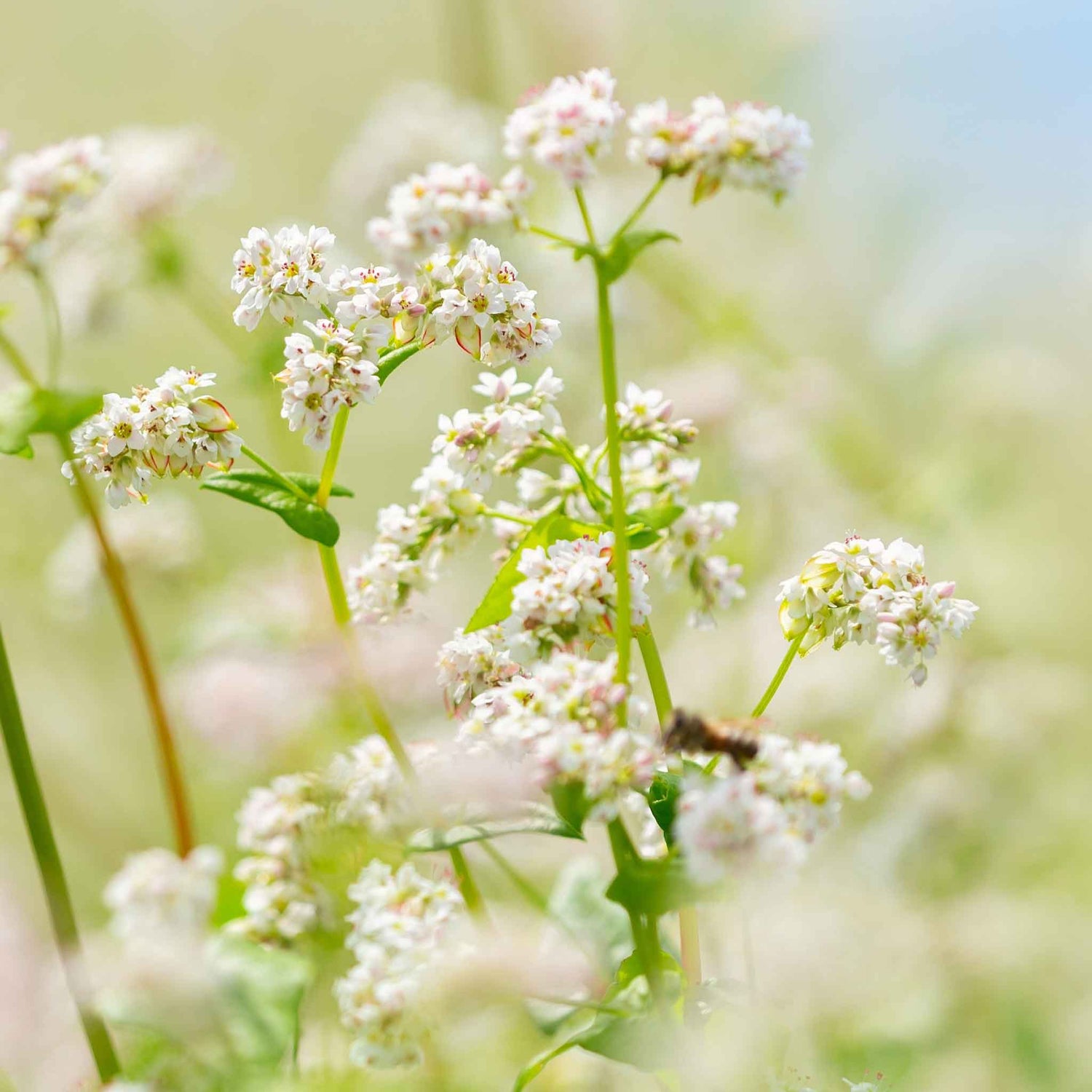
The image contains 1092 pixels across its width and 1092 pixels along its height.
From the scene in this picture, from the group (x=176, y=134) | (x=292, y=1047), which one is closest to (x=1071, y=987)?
(x=292, y=1047)

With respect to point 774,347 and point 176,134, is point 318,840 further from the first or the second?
point 774,347

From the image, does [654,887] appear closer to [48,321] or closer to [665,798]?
[665,798]

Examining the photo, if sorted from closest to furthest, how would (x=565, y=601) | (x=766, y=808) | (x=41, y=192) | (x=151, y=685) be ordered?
(x=766, y=808)
(x=565, y=601)
(x=41, y=192)
(x=151, y=685)

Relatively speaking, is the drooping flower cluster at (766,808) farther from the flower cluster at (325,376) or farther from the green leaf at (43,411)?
the green leaf at (43,411)

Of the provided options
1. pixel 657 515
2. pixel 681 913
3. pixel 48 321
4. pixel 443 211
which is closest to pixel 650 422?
pixel 657 515

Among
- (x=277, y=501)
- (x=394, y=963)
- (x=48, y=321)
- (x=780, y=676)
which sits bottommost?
(x=394, y=963)

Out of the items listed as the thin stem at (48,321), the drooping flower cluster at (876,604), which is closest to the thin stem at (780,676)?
the drooping flower cluster at (876,604)
